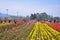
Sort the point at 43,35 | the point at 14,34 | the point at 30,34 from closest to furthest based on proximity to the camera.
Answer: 1. the point at 43,35
2. the point at 14,34
3. the point at 30,34

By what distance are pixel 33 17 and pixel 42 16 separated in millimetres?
24235

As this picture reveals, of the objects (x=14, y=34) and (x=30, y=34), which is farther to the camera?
(x=30, y=34)

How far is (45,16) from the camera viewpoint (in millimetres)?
178875

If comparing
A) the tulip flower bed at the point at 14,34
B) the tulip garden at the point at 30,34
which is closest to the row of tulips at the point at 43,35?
the tulip garden at the point at 30,34

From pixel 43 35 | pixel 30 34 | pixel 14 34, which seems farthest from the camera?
pixel 30 34

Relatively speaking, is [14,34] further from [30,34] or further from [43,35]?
[43,35]

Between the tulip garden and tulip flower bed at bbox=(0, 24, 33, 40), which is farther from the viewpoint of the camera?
the tulip garden

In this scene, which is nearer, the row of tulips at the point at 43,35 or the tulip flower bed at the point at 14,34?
the tulip flower bed at the point at 14,34

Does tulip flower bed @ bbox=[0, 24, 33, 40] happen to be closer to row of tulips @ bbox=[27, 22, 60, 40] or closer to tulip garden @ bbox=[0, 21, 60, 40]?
tulip garden @ bbox=[0, 21, 60, 40]

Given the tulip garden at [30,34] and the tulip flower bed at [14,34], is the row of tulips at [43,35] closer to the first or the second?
the tulip garden at [30,34]

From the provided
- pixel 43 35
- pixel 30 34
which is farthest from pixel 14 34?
pixel 43 35

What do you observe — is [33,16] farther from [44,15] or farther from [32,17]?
[44,15]

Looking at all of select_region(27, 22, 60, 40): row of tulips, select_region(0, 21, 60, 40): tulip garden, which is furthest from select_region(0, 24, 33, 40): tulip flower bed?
select_region(27, 22, 60, 40): row of tulips

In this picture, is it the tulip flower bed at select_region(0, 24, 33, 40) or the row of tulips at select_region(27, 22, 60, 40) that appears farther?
the row of tulips at select_region(27, 22, 60, 40)
